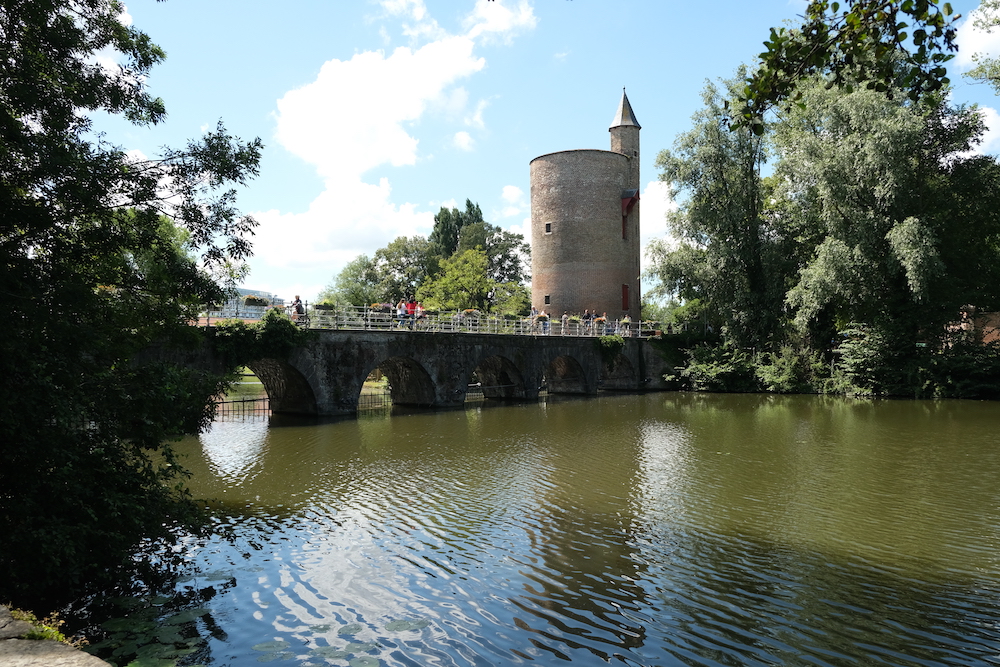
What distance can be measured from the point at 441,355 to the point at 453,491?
13.3m

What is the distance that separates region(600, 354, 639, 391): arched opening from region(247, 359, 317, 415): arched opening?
17.0m

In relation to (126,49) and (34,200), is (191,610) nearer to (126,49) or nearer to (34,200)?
(34,200)

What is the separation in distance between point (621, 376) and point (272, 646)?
98.0ft

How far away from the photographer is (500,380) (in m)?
29.2

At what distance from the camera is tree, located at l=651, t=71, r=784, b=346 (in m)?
30.1

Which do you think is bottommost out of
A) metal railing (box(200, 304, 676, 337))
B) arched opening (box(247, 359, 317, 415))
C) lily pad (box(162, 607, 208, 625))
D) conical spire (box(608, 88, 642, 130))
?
lily pad (box(162, 607, 208, 625))

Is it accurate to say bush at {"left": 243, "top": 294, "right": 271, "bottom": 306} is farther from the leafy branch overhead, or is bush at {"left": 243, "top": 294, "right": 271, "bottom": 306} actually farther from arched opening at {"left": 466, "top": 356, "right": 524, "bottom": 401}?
the leafy branch overhead

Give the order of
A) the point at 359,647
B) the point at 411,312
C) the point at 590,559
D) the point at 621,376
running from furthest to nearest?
the point at 621,376 → the point at 411,312 → the point at 590,559 → the point at 359,647

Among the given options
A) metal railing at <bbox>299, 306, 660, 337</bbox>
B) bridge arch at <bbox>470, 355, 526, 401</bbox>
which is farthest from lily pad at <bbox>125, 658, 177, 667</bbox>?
bridge arch at <bbox>470, 355, 526, 401</bbox>

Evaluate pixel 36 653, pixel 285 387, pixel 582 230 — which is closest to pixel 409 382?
pixel 285 387

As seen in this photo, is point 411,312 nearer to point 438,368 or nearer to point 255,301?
point 438,368

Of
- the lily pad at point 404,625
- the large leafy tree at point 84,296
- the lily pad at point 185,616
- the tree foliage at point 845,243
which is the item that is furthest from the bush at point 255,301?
the tree foliage at point 845,243

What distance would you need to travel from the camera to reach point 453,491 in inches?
423

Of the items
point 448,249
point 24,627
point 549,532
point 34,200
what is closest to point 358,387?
point 549,532
